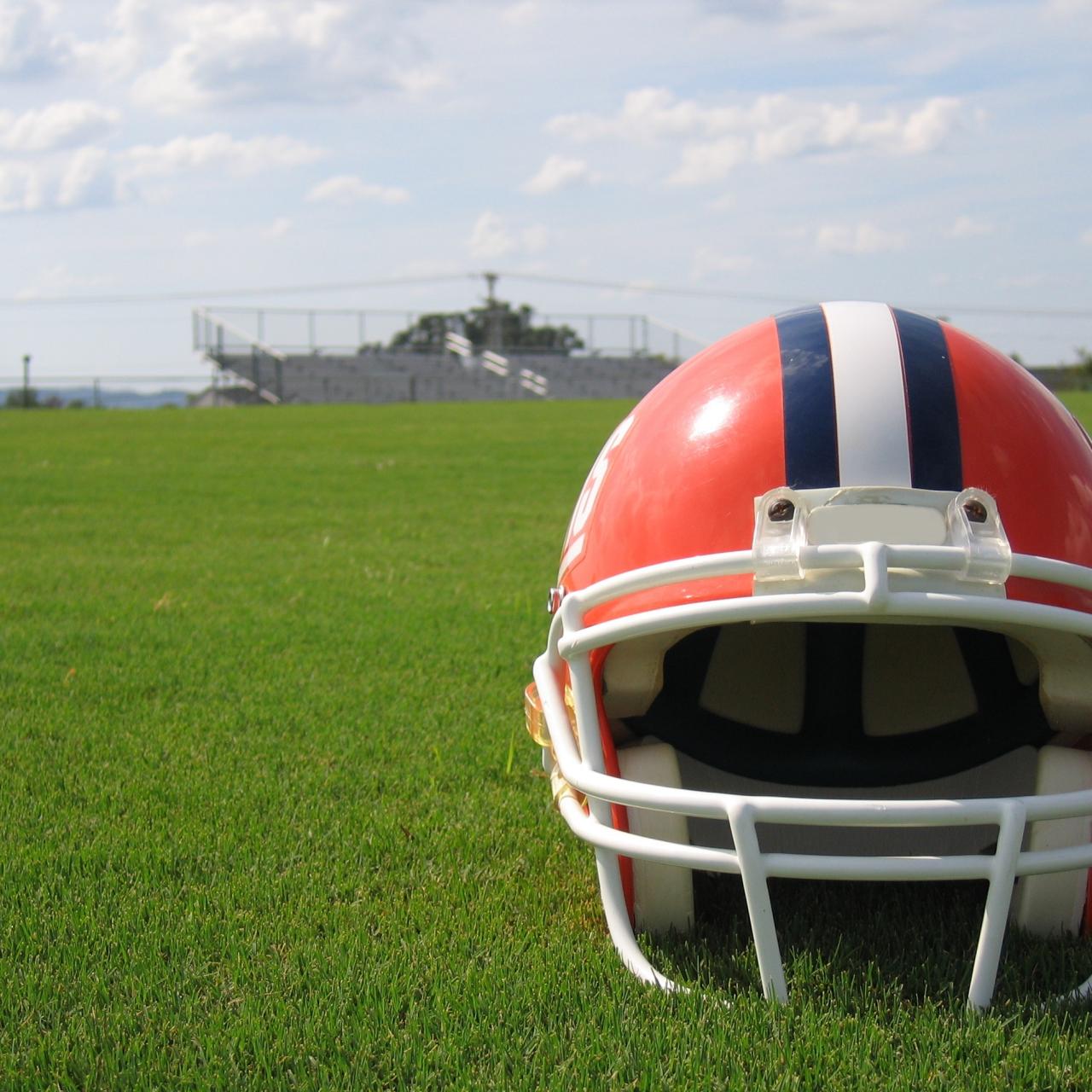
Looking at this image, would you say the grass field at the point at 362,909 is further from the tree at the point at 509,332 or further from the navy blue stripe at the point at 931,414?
the tree at the point at 509,332

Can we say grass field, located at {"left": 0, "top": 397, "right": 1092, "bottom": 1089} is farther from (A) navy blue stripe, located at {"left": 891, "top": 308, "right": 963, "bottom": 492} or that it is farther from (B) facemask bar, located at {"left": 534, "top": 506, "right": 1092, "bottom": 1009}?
(A) navy blue stripe, located at {"left": 891, "top": 308, "right": 963, "bottom": 492}

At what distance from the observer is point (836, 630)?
7.80ft

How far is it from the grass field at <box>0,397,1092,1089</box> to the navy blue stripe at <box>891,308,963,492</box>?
0.71 meters

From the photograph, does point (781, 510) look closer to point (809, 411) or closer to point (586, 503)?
point (809, 411)

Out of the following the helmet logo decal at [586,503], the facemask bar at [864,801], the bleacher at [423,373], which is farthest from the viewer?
the bleacher at [423,373]

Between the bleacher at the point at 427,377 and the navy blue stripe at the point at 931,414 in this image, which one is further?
the bleacher at the point at 427,377

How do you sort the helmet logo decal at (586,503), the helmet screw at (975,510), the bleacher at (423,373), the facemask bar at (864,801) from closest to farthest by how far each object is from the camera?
the facemask bar at (864,801)
the helmet screw at (975,510)
the helmet logo decal at (586,503)
the bleacher at (423,373)

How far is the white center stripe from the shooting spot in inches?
71.5

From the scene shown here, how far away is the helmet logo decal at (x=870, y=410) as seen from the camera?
71.6 inches

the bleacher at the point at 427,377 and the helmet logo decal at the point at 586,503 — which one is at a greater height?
the bleacher at the point at 427,377

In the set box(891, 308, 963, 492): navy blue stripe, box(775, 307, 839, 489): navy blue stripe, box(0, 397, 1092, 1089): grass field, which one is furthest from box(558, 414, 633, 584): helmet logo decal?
box(0, 397, 1092, 1089): grass field

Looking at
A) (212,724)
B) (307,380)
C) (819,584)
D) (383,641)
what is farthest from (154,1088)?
(307,380)

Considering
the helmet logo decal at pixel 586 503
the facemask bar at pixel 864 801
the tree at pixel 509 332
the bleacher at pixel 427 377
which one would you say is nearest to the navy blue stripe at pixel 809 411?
the facemask bar at pixel 864 801

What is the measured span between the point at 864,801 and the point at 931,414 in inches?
23.0
